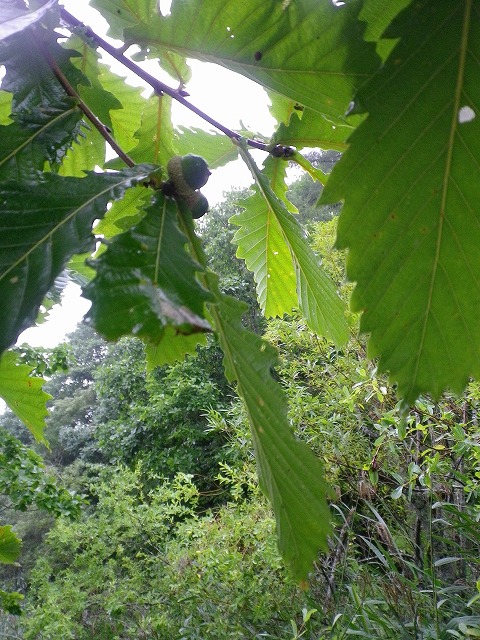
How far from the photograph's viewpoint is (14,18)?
37 cm

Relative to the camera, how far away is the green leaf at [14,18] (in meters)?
0.33

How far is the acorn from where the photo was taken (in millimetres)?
484

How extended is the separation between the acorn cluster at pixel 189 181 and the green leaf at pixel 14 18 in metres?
0.17

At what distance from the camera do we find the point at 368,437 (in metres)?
2.72

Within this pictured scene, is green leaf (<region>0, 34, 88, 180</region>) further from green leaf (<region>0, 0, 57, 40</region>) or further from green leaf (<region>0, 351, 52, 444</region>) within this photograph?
green leaf (<region>0, 351, 52, 444</region>)

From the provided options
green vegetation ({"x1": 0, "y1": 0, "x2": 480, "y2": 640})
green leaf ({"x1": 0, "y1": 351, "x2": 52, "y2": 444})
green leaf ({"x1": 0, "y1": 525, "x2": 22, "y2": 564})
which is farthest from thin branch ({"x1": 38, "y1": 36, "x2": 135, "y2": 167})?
green leaf ({"x1": 0, "y1": 525, "x2": 22, "y2": 564})

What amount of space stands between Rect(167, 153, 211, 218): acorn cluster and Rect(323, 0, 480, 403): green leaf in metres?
0.15

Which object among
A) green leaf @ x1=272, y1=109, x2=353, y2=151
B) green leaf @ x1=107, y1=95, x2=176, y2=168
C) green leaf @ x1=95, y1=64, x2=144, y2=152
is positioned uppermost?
green leaf @ x1=95, y1=64, x2=144, y2=152

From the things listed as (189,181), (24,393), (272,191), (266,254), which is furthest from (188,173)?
(24,393)

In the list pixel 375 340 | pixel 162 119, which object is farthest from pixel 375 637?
pixel 162 119

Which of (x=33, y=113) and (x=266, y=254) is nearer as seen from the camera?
(x=33, y=113)

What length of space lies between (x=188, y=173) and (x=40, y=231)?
17 centimetres

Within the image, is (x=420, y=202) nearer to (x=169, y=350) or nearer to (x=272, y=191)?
(x=272, y=191)

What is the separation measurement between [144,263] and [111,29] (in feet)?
1.52
